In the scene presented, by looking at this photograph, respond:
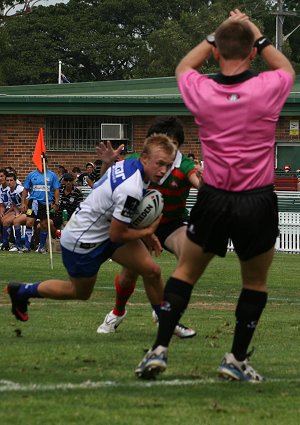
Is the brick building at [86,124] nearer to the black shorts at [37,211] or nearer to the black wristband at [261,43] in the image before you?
the black shorts at [37,211]

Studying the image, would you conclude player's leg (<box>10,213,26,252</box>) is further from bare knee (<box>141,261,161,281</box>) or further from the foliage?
the foliage

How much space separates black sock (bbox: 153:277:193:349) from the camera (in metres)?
7.43

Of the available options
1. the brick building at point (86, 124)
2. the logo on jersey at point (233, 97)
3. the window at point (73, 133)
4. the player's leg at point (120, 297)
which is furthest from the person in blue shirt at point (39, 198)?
the logo on jersey at point (233, 97)

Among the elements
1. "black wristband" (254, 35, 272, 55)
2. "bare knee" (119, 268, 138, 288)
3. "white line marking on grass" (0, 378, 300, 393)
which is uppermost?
"black wristband" (254, 35, 272, 55)

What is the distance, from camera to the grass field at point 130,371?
20.9 ft

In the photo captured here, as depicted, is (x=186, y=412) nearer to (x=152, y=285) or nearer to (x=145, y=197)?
(x=145, y=197)

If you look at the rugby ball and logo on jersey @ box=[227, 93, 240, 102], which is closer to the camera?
logo on jersey @ box=[227, 93, 240, 102]

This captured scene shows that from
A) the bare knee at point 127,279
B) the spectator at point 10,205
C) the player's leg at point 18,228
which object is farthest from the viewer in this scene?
the spectator at point 10,205

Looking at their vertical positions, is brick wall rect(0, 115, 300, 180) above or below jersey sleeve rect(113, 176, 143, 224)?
below

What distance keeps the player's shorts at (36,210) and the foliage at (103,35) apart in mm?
42201

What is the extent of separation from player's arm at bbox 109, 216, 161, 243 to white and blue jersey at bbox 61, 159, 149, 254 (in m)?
0.06

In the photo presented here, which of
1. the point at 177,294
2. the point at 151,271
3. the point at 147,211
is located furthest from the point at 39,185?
the point at 177,294

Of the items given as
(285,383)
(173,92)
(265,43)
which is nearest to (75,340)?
(285,383)

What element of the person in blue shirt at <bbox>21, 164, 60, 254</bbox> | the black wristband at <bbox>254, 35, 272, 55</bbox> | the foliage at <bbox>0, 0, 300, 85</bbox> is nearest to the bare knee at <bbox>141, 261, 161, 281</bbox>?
the black wristband at <bbox>254, 35, 272, 55</bbox>
